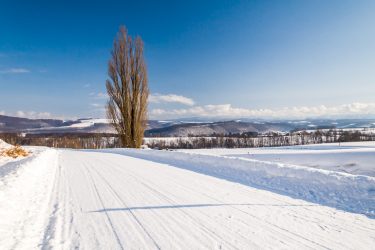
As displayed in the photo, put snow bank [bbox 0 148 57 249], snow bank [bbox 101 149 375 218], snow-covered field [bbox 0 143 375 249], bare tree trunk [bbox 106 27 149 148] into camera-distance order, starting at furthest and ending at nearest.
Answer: bare tree trunk [bbox 106 27 149 148], snow bank [bbox 101 149 375 218], snow bank [bbox 0 148 57 249], snow-covered field [bbox 0 143 375 249]

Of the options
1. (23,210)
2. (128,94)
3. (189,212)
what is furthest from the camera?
(128,94)

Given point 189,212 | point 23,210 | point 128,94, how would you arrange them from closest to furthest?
point 189,212 < point 23,210 < point 128,94

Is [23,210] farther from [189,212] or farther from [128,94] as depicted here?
[128,94]

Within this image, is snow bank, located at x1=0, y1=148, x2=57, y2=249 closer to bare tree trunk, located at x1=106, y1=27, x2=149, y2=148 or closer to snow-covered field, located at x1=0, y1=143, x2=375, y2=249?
snow-covered field, located at x1=0, y1=143, x2=375, y2=249

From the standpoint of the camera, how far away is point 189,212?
5164mm

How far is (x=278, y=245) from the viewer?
361 centimetres

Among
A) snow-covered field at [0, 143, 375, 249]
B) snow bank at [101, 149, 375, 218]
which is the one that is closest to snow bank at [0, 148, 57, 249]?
snow-covered field at [0, 143, 375, 249]

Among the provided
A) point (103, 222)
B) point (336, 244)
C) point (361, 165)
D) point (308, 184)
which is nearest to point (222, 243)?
point (336, 244)

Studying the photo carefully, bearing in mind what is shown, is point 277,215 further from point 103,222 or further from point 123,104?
point 123,104

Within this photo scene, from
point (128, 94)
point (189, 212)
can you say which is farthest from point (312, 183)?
point (128, 94)

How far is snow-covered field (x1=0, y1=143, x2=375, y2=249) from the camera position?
12.6ft

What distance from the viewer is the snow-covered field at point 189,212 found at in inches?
151

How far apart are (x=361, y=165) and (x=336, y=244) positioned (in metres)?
22.1

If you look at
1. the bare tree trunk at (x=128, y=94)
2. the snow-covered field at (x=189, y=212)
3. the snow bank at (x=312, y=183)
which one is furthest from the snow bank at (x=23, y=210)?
the bare tree trunk at (x=128, y=94)
